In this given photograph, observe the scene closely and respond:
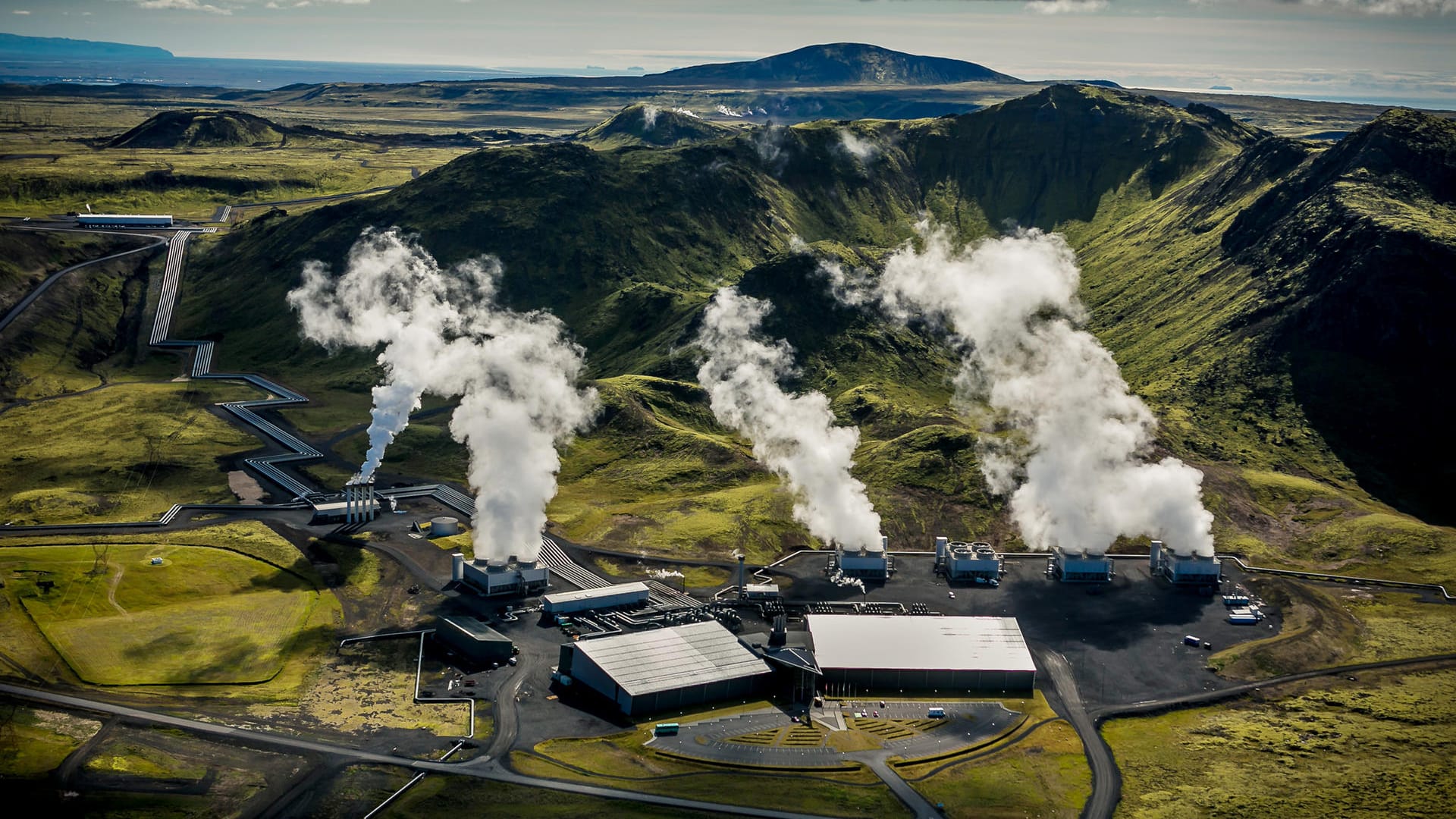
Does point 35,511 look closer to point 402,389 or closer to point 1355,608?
point 402,389

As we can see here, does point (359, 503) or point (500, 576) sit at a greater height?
point (359, 503)

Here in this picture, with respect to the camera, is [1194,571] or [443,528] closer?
[1194,571]

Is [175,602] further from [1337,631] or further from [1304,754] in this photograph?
[1337,631]

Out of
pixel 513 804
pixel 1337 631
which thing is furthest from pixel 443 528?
pixel 1337 631

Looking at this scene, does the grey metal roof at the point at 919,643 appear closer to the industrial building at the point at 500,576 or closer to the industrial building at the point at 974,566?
the industrial building at the point at 974,566

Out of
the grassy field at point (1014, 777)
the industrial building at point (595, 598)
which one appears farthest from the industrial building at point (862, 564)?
the grassy field at point (1014, 777)

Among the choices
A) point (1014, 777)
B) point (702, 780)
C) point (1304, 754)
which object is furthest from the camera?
point (1304, 754)

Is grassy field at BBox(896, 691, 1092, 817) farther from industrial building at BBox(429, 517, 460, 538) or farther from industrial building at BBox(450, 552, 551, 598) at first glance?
industrial building at BBox(429, 517, 460, 538)
